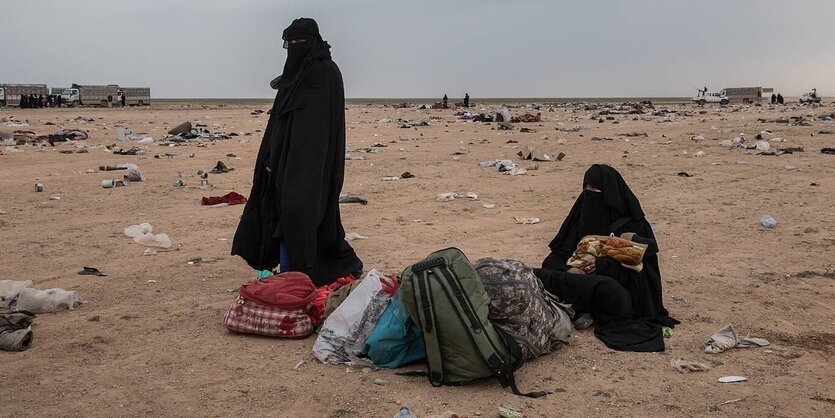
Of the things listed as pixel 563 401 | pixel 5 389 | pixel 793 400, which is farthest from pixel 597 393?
pixel 5 389

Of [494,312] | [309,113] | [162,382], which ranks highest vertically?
[309,113]

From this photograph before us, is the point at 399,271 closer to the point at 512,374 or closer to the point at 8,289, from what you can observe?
the point at 512,374

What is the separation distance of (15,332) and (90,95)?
137 ft

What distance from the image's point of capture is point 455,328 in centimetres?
325

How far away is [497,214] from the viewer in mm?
7719

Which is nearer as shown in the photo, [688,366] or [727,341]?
[688,366]

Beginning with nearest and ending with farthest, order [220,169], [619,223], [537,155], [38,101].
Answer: [619,223] < [220,169] < [537,155] < [38,101]

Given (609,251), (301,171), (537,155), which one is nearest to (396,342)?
(301,171)

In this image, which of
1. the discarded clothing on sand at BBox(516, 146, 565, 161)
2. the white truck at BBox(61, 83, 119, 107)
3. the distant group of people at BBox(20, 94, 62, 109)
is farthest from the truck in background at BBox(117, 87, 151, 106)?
the discarded clothing on sand at BBox(516, 146, 565, 161)

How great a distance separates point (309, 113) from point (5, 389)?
211cm

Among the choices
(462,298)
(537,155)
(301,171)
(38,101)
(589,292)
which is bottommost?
(589,292)

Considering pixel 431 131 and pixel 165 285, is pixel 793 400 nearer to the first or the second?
pixel 165 285

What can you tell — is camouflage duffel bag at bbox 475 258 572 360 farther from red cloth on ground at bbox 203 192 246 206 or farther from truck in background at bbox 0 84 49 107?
truck in background at bbox 0 84 49 107

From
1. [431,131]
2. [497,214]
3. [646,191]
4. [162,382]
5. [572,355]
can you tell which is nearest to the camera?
[162,382]
